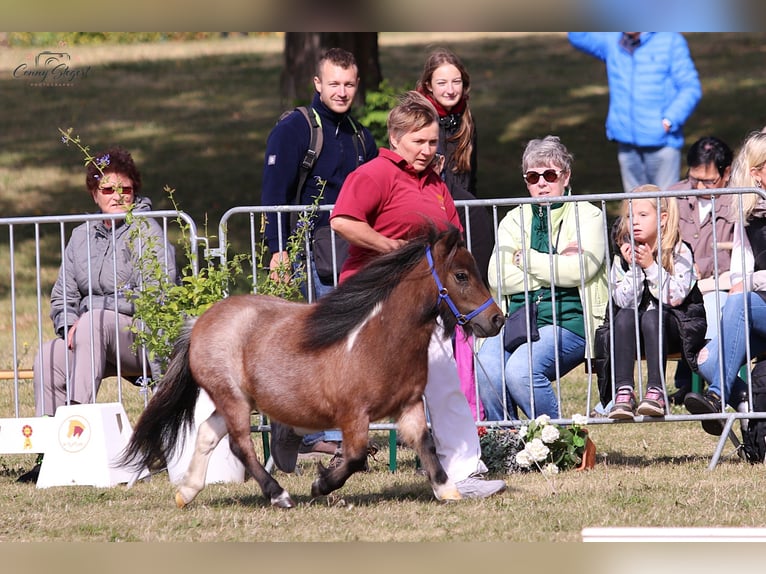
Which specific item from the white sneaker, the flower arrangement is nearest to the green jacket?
the flower arrangement

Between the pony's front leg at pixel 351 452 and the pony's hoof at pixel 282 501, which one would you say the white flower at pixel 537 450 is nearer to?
the pony's front leg at pixel 351 452

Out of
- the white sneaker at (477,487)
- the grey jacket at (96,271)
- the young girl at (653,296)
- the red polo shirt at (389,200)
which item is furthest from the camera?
the grey jacket at (96,271)

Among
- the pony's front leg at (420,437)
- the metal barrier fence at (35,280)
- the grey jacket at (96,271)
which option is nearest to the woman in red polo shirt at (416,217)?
the pony's front leg at (420,437)

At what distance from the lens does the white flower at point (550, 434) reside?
731cm

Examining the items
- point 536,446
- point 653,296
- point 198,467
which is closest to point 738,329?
point 653,296

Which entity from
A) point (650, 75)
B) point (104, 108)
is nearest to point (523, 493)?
point (650, 75)

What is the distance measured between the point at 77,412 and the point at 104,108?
50.7ft

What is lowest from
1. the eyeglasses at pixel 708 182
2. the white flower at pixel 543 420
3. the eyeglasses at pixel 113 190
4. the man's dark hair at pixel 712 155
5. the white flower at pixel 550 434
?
the white flower at pixel 550 434

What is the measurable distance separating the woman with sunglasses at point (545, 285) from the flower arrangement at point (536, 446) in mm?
181

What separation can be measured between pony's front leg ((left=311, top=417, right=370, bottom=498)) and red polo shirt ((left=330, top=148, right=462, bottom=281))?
0.84 m

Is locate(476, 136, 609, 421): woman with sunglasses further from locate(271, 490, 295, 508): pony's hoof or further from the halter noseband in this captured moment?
locate(271, 490, 295, 508): pony's hoof

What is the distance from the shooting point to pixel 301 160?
25.5 ft

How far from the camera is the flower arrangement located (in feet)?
24.1
